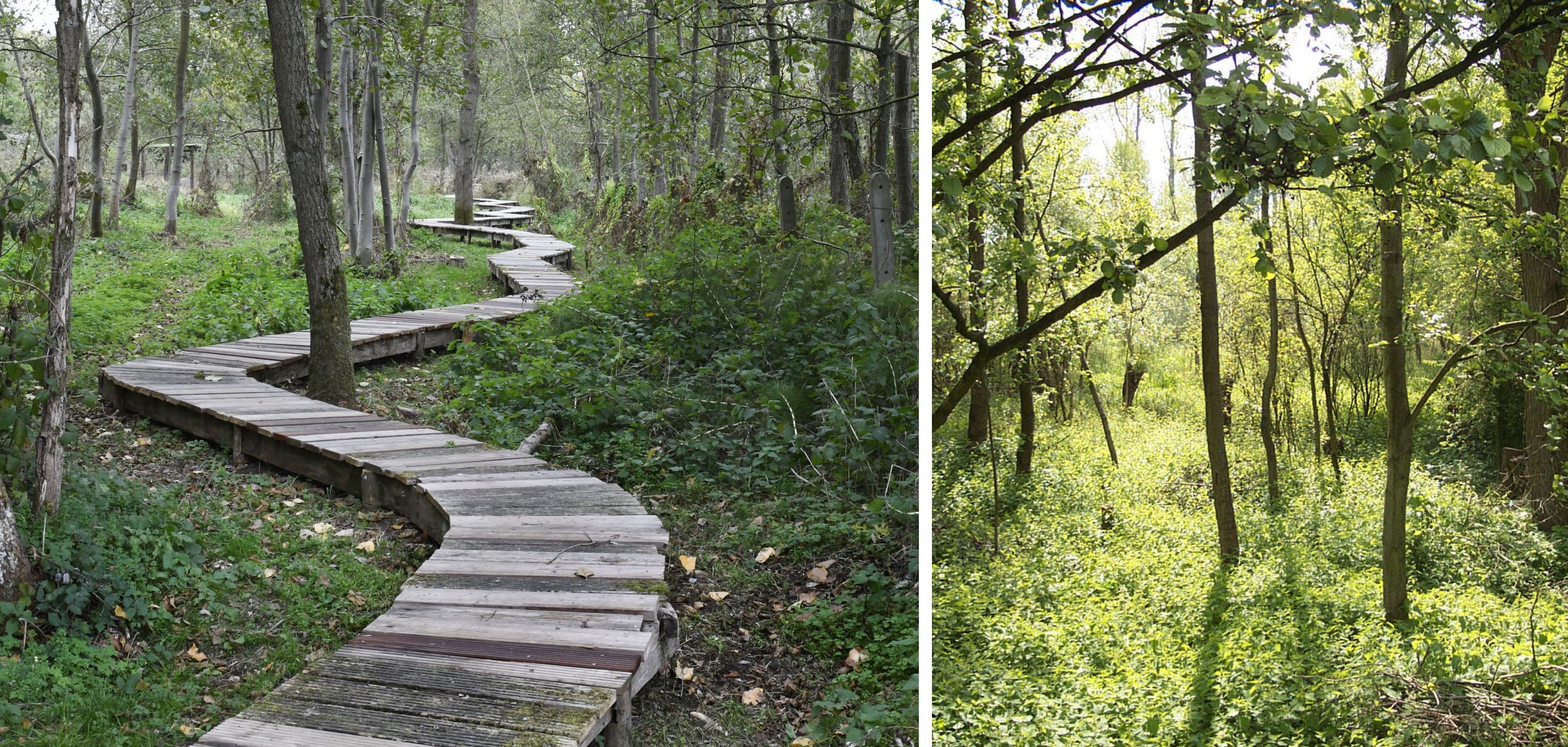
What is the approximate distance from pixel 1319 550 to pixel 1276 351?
5.33 feet

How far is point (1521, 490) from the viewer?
2041 millimetres

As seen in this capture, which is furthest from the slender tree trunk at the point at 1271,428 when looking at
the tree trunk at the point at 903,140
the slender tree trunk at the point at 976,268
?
the tree trunk at the point at 903,140

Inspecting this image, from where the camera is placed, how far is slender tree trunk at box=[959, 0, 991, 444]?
1.83m

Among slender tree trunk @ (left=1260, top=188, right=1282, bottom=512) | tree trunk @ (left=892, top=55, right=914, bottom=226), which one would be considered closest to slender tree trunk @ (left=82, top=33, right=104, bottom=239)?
tree trunk @ (left=892, top=55, right=914, bottom=226)

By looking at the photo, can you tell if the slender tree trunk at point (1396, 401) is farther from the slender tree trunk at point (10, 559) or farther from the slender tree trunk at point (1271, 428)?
the slender tree trunk at point (10, 559)

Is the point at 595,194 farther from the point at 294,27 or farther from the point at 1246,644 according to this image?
the point at 1246,644

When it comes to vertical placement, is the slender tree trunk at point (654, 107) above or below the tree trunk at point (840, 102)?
above

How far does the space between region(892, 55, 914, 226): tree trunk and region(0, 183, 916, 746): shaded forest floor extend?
53 centimetres

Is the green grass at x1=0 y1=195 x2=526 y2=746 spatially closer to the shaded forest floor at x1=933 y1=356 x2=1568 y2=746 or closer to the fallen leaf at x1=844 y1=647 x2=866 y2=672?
the fallen leaf at x1=844 y1=647 x2=866 y2=672

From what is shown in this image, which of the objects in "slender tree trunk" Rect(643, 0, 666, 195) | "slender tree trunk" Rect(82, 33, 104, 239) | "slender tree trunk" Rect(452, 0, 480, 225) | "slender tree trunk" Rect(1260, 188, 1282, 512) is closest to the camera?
"slender tree trunk" Rect(1260, 188, 1282, 512)

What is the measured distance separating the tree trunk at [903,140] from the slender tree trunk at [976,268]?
0.50 metres

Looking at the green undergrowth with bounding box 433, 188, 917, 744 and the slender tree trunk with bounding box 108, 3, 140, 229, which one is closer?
the green undergrowth with bounding box 433, 188, 917, 744

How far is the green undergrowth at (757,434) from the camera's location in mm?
2611

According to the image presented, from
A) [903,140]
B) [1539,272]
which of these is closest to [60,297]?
[903,140]
